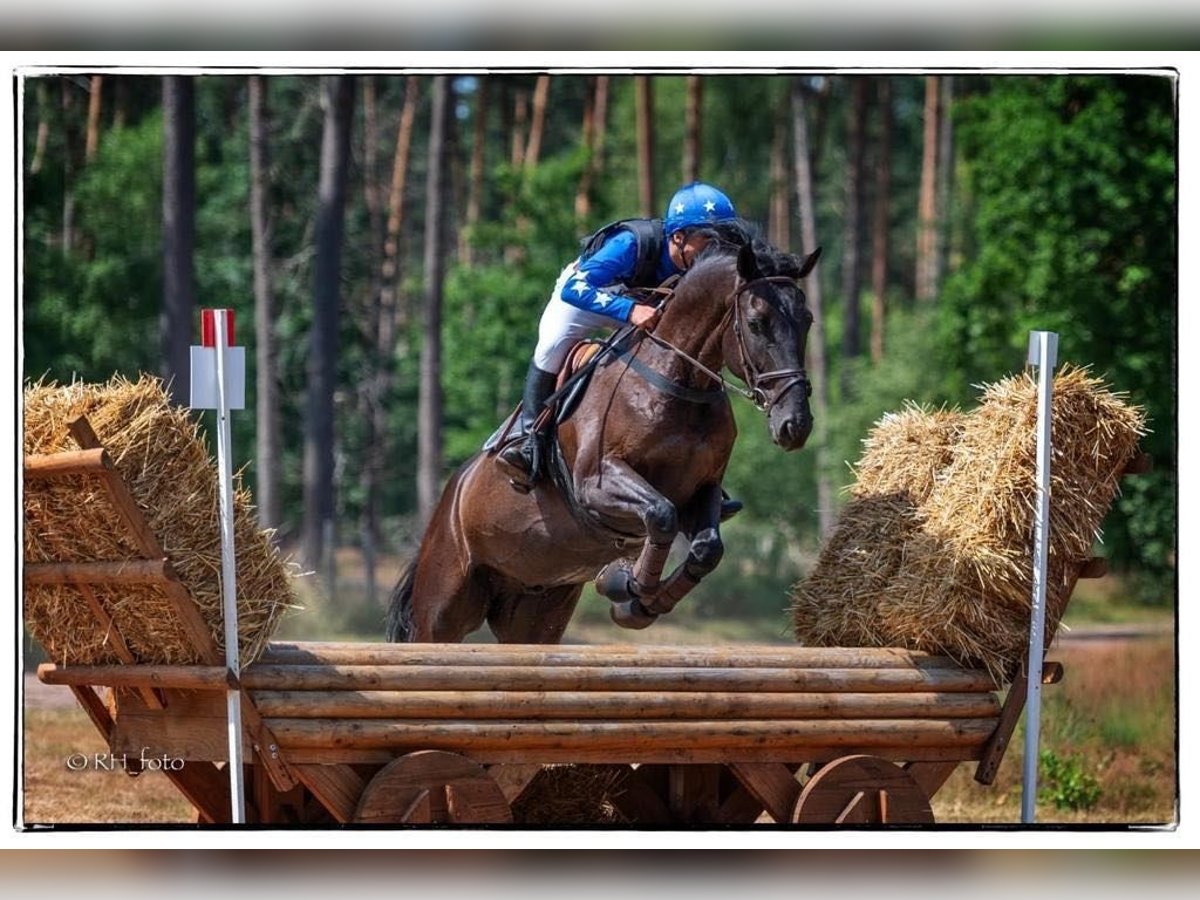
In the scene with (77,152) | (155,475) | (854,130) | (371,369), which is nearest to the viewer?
(155,475)

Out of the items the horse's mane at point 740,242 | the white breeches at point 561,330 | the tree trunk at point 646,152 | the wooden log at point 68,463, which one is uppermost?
the tree trunk at point 646,152

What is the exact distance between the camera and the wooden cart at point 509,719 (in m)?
5.16

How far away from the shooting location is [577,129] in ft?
110

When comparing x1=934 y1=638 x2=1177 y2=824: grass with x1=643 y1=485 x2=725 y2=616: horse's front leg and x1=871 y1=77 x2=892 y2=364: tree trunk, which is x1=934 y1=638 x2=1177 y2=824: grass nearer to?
x1=643 y1=485 x2=725 y2=616: horse's front leg

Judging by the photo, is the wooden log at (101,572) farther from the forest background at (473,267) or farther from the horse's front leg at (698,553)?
the forest background at (473,267)

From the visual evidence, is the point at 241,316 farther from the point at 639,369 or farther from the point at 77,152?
the point at 639,369

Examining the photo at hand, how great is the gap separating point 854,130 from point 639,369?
21405 mm

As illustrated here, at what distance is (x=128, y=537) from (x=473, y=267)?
62.8 feet

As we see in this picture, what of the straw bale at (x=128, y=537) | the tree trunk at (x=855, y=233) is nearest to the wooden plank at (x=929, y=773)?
the straw bale at (x=128, y=537)

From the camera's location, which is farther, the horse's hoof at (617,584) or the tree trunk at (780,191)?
the tree trunk at (780,191)

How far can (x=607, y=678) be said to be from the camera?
5.49m

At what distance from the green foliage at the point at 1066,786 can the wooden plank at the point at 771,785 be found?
363 centimetres

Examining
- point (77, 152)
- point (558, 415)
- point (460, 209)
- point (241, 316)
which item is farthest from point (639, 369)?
point (460, 209)

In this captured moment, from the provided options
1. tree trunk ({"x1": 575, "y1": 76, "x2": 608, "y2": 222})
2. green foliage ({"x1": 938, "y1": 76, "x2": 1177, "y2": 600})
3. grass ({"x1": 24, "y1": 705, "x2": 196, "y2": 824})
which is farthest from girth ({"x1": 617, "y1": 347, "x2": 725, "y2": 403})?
tree trunk ({"x1": 575, "y1": 76, "x2": 608, "y2": 222})
